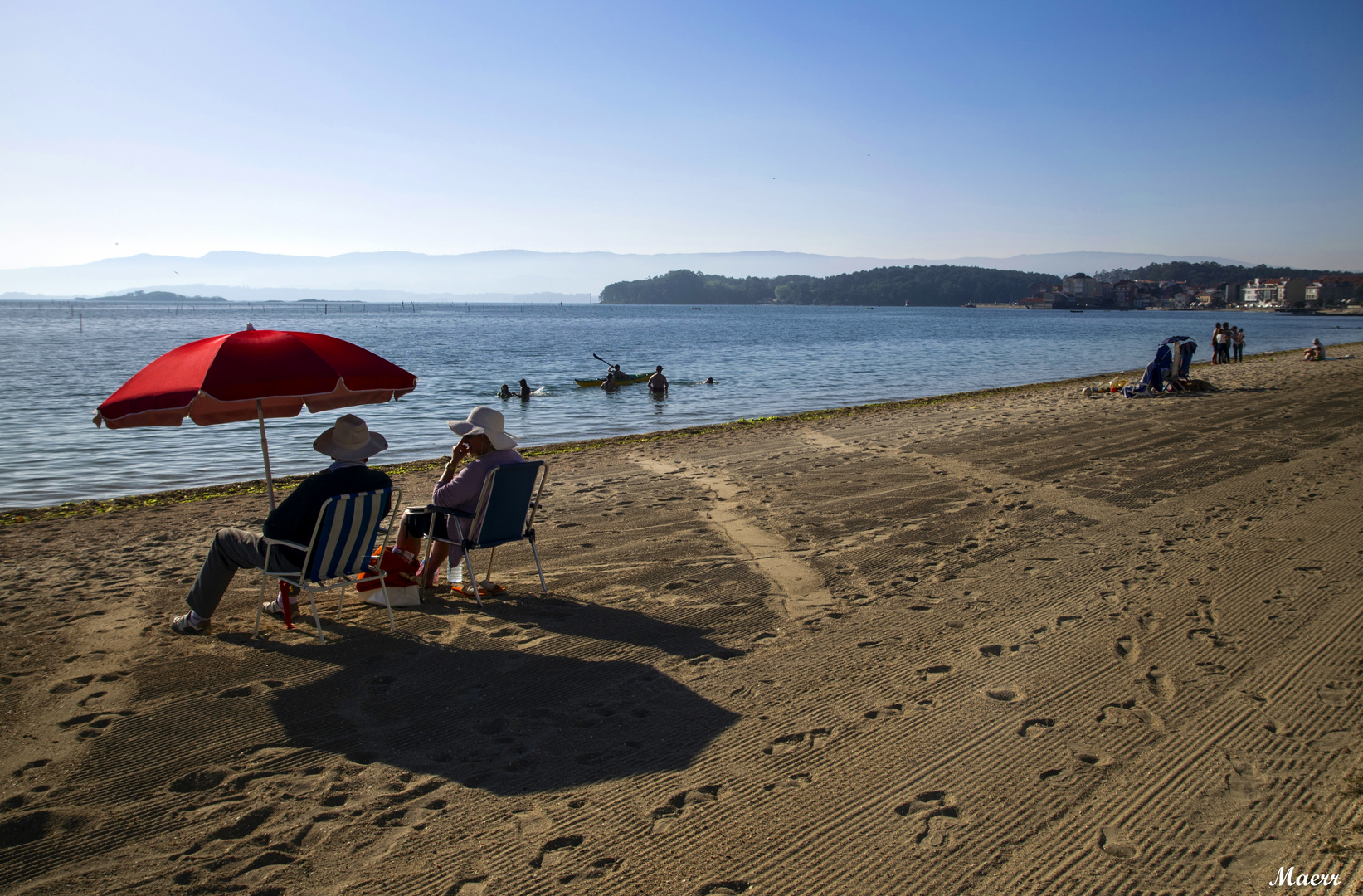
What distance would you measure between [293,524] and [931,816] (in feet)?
12.6

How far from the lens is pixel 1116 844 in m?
2.98

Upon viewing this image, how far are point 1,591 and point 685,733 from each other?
5573 mm

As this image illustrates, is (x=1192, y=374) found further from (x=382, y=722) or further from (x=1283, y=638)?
(x=382, y=722)

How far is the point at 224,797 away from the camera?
3.34 m

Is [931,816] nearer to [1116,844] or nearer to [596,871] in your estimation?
[1116,844]

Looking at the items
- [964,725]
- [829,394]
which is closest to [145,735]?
[964,725]

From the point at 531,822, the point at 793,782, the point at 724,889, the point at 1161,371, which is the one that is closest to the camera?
the point at 724,889

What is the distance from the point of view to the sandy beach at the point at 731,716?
2.94 metres

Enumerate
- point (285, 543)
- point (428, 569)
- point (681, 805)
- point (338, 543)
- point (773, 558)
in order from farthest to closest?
point (773, 558), point (428, 569), point (338, 543), point (285, 543), point (681, 805)

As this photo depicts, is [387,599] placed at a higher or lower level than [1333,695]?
higher

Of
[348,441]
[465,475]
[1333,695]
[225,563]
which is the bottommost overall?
[1333,695]

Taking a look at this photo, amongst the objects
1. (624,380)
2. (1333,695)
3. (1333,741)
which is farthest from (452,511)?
(624,380)

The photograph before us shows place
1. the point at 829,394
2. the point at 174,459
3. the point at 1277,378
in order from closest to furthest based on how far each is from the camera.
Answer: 1. the point at 174,459
2. the point at 1277,378
3. the point at 829,394

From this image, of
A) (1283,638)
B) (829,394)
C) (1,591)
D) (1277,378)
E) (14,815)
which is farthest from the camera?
(829,394)
